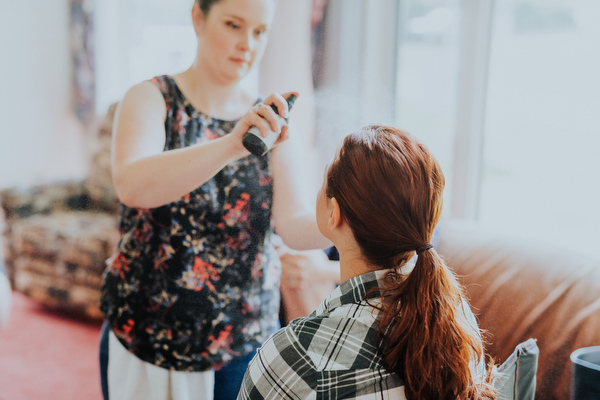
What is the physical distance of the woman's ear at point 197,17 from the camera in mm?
924

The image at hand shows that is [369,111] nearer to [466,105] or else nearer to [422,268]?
[466,105]

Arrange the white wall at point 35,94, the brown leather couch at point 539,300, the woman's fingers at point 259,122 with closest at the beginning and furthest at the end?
the woman's fingers at point 259,122, the brown leather couch at point 539,300, the white wall at point 35,94

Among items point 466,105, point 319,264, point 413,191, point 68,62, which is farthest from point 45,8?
point 413,191

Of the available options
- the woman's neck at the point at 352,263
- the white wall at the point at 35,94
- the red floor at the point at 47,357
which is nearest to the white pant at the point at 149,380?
the woman's neck at the point at 352,263

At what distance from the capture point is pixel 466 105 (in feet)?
5.87

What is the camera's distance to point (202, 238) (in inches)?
35.6

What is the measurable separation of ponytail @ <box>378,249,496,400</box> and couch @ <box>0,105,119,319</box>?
218 cm

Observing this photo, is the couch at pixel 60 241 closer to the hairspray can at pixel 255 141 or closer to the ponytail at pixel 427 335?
the hairspray can at pixel 255 141

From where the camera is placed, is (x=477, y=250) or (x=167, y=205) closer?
(x=167, y=205)

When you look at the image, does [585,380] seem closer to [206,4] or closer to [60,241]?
[206,4]

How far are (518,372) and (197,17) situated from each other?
84 cm

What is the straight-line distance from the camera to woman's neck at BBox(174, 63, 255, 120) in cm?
94

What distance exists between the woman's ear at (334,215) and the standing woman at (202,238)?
0.58 ft

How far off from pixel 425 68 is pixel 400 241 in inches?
55.7
